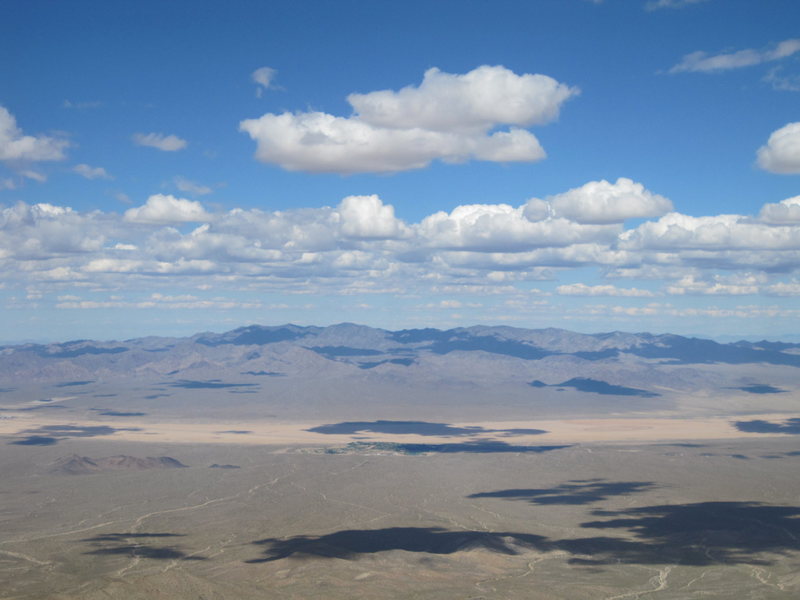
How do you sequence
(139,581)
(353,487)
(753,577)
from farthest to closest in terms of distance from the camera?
(353,487), (753,577), (139,581)

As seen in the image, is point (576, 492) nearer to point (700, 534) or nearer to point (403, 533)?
point (700, 534)

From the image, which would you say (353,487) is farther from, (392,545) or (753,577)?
(753,577)

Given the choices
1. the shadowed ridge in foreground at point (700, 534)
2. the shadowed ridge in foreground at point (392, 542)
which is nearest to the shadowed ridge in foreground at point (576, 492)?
the shadowed ridge in foreground at point (700, 534)

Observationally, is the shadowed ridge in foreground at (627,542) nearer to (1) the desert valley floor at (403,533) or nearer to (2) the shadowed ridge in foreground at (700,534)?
(2) the shadowed ridge in foreground at (700,534)

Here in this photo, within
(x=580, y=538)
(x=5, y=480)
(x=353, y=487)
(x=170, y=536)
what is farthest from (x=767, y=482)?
(x=5, y=480)

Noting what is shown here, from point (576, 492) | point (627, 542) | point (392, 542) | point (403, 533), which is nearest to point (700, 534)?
point (627, 542)

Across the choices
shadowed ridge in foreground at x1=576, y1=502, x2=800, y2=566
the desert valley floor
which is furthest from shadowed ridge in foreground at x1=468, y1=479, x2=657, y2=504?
shadowed ridge in foreground at x1=576, y1=502, x2=800, y2=566

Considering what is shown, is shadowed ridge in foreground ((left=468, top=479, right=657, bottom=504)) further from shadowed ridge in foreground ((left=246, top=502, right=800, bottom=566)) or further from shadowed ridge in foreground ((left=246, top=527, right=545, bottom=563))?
shadowed ridge in foreground ((left=246, top=527, right=545, bottom=563))
